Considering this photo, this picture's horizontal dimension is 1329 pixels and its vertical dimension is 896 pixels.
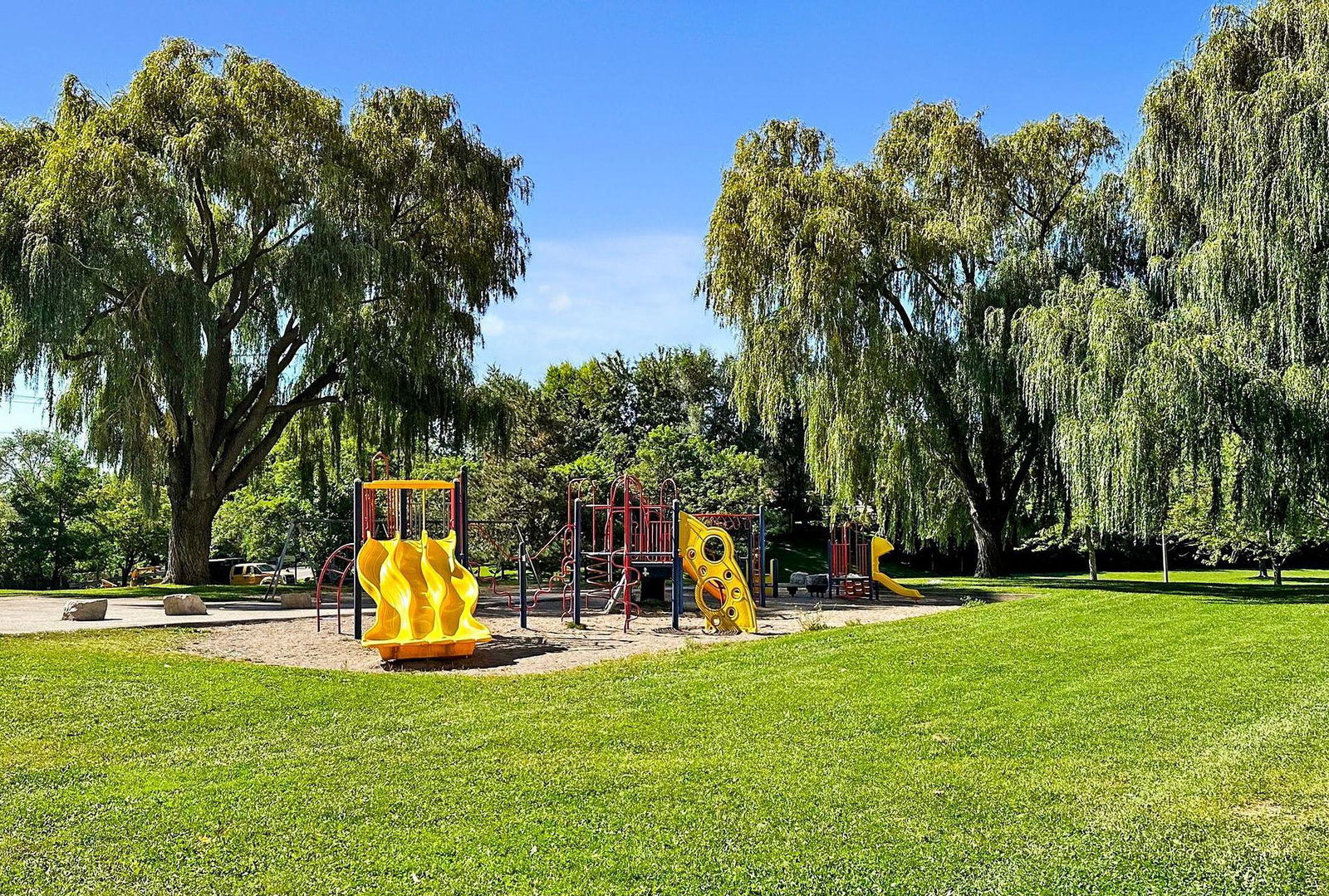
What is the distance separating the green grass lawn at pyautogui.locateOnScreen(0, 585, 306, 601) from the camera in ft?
60.9

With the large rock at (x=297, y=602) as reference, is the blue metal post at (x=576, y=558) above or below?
above

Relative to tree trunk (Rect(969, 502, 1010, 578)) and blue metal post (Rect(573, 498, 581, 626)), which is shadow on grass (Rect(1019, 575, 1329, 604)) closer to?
tree trunk (Rect(969, 502, 1010, 578))

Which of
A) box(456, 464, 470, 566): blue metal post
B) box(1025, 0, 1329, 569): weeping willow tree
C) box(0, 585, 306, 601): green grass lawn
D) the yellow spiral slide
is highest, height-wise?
box(1025, 0, 1329, 569): weeping willow tree

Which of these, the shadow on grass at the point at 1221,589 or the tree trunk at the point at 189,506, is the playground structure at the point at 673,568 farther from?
the tree trunk at the point at 189,506

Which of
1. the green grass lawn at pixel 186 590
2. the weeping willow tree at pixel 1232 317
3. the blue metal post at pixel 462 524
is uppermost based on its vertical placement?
the weeping willow tree at pixel 1232 317

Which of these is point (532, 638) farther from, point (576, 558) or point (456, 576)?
point (576, 558)

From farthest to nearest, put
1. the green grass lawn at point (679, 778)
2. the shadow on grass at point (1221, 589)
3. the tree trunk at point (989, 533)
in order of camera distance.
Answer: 1. the tree trunk at point (989, 533)
2. the shadow on grass at point (1221, 589)
3. the green grass lawn at point (679, 778)

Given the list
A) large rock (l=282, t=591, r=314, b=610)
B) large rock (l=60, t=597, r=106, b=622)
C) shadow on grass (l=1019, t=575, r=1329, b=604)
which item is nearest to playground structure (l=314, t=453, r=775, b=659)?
large rock (l=282, t=591, r=314, b=610)

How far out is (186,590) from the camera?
19328 millimetres

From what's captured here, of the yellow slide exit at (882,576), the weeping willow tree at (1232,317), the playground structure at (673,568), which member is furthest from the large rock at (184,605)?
the weeping willow tree at (1232,317)

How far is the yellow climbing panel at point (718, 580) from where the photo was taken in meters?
12.9

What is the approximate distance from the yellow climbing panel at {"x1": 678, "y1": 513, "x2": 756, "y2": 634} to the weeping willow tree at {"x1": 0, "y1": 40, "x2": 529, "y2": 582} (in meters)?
7.28

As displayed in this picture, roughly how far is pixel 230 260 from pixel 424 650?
1256 cm

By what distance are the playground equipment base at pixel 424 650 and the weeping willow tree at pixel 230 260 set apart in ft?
30.3
